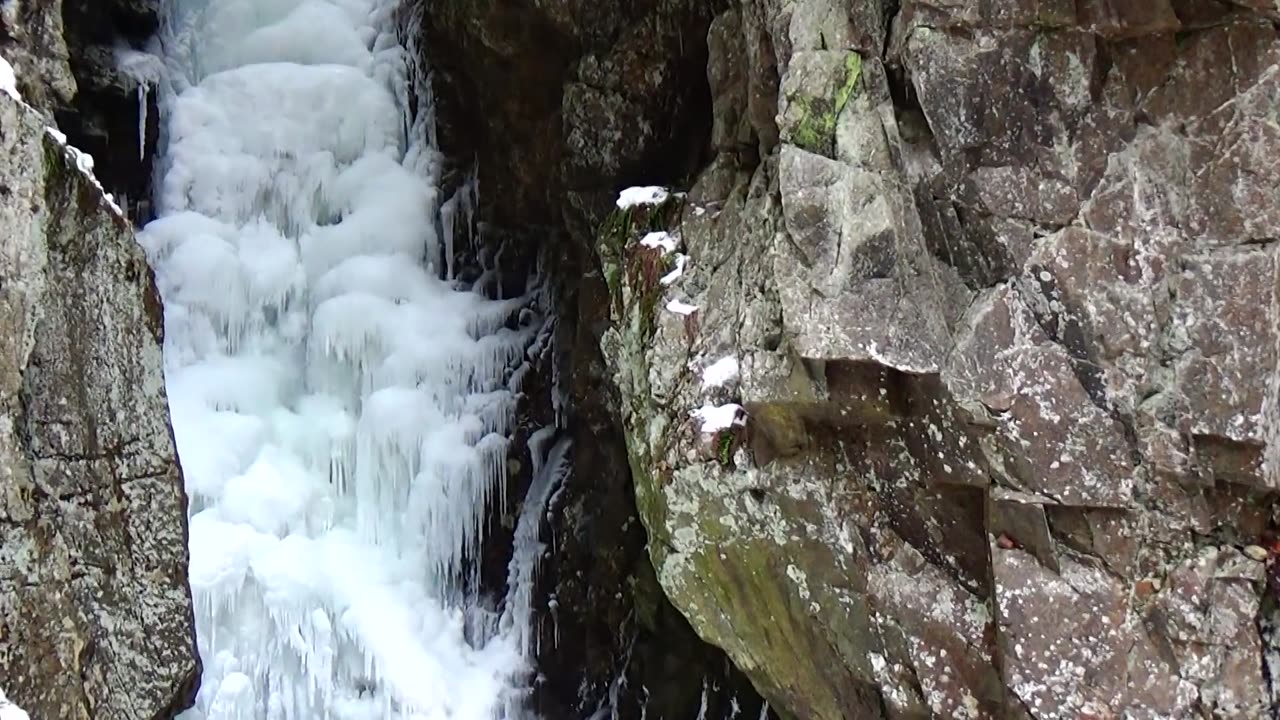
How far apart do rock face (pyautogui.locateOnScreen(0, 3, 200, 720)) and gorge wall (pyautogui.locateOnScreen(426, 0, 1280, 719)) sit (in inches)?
130

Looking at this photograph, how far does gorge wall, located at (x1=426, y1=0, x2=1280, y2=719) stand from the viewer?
4531 mm

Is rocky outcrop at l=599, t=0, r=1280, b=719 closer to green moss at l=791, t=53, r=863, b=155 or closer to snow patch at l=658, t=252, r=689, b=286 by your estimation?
green moss at l=791, t=53, r=863, b=155

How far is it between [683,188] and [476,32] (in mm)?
3469

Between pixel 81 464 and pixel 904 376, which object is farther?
pixel 81 464

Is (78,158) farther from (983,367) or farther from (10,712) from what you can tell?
(983,367)

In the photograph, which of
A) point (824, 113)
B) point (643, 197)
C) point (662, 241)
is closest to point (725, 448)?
point (662, 241)

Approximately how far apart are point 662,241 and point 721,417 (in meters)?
1.54

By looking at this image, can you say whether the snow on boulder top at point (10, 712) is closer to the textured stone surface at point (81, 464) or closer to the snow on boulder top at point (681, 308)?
the textured stone surface at point (81, 464)

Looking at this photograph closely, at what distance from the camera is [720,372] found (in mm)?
6012

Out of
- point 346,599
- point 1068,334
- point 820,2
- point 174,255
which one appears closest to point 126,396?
point 346,599

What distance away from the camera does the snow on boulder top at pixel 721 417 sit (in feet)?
19.6

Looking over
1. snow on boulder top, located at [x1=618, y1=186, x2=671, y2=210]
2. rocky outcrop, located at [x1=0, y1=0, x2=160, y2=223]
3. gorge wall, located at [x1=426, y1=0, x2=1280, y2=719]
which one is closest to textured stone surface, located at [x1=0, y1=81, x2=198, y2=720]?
gorge wall, located at [x1=426, y1=0, x2=1280, y2=719]

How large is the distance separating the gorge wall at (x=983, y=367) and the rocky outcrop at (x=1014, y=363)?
13 mm

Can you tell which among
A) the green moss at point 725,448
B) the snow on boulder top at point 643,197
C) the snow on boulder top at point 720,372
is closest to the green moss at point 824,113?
the snow on boulder top at point 720,372
